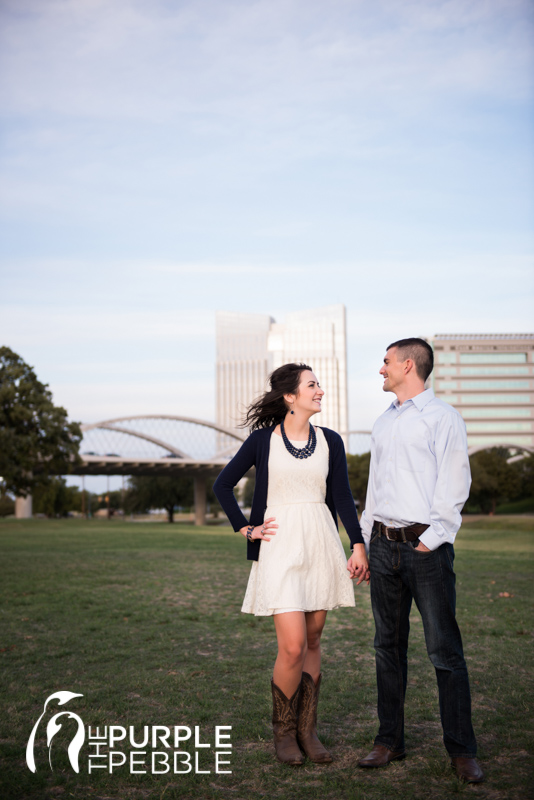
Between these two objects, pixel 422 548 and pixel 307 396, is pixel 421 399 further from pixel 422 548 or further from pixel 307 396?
pixel 422 548

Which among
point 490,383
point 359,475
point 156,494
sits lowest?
point 156,494

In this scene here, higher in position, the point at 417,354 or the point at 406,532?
the point at 417,354

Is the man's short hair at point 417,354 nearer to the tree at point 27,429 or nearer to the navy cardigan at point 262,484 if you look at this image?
the navy cardigan at point 262,484

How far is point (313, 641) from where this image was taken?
13.3 ft

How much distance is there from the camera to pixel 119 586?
11.7m

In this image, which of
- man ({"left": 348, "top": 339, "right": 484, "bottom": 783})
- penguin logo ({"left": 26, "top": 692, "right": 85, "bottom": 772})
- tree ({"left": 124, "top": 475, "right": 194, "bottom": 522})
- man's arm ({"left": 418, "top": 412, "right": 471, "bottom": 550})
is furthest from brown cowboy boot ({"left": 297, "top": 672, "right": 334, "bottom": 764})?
tree ({"left": 124, "top": 475, "right": 194, "bottom": 522})

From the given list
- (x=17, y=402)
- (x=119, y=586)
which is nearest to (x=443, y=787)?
(x=119, y=586)

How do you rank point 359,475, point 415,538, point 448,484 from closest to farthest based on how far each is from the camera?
1. point 448,484
2. point 415,538
3. point 359,475

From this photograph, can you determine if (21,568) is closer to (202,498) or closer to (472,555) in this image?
(472,555)

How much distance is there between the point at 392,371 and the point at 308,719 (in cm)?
201

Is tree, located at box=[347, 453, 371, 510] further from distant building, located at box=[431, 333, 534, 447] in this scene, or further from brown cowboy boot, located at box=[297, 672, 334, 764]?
brown cowboy boot, located at box=[297, 672, 334, 764]

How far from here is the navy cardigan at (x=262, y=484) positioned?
4.11m

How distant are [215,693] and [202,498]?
6370 cm

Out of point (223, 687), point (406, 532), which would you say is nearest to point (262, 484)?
point (406, 532)
